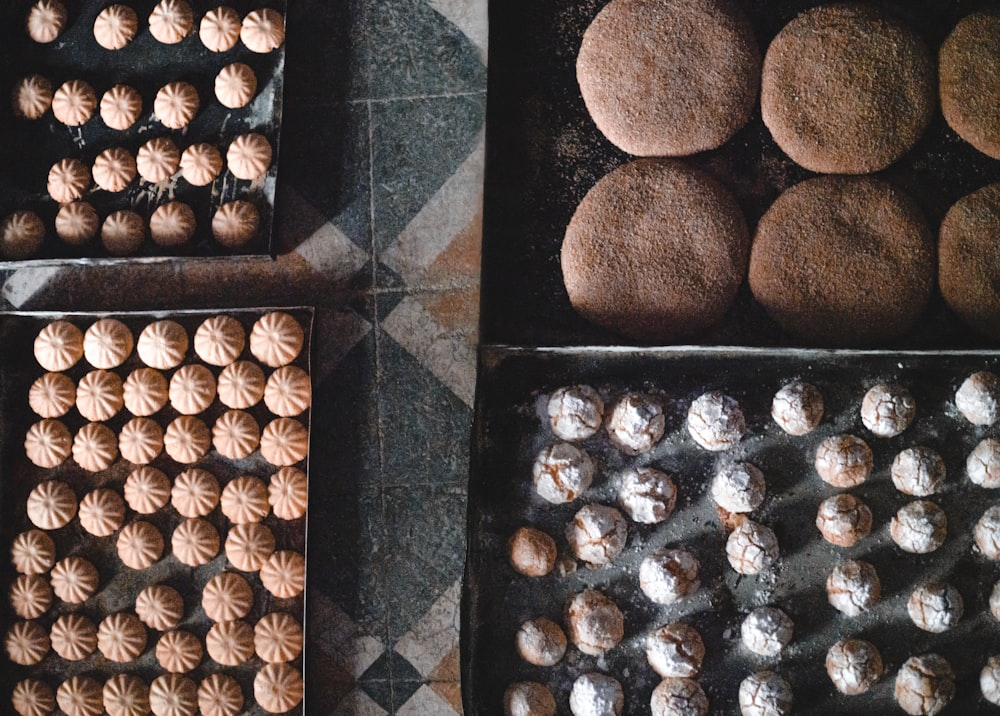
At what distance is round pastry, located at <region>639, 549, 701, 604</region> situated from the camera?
284 centimetres

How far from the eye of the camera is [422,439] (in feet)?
10.5

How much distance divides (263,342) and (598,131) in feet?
5.28

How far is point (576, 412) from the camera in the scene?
291cm

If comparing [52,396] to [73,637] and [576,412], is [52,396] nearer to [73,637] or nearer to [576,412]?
[73,637]

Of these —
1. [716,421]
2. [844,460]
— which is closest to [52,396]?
[716,421]

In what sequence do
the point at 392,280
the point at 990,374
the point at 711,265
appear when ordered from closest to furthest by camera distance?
the point at 990,374
the point at 711,265
the point at 392,280

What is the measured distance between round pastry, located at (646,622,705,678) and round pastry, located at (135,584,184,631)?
1.84 meters

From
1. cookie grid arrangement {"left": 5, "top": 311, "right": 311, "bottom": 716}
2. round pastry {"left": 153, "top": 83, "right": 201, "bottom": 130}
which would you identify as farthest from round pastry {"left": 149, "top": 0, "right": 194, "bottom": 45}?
cookie grid arrangement {"left": 5, "top": 311, "right": 311, "bottom": 716}

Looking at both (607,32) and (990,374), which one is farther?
(607,32)

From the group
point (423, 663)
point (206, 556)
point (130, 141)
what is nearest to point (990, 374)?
point (423, 663)

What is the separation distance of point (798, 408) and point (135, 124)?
2876 mm

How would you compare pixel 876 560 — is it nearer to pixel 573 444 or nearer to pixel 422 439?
pixel 573 444

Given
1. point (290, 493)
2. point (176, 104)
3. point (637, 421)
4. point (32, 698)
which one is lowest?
point (32, 698)

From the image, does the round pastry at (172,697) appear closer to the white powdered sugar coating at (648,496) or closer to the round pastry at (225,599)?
the round pastry at (225,599)
